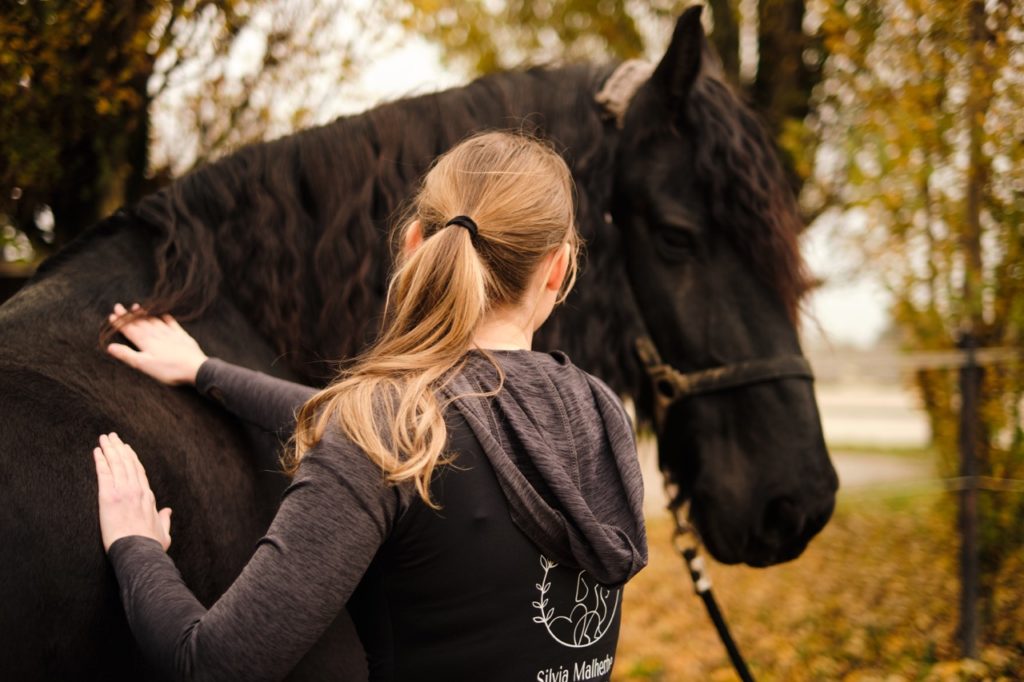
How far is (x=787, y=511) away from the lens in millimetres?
2324

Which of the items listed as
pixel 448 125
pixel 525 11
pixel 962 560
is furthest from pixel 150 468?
pixel 525 11

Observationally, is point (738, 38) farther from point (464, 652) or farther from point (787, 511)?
point (464, 652)

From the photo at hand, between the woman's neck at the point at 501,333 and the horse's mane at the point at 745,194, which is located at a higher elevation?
the woman's neck at the point at 501,333

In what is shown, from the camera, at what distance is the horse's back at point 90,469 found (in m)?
1.36

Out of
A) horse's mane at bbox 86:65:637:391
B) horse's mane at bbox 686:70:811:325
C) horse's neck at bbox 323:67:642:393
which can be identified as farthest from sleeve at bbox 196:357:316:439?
horse's mane at bbox 686:70:811:325

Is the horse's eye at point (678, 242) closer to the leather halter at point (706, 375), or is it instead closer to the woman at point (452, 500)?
the leather halter at point (706, 375)

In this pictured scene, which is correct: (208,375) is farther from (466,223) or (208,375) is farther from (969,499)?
(969,499)

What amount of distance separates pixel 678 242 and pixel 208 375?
136 centimetres

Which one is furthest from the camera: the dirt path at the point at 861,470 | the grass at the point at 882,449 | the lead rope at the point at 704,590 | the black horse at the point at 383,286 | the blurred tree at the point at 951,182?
the grass at the point at 882,449

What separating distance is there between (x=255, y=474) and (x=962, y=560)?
135 inches

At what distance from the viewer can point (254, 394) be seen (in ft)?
5.68

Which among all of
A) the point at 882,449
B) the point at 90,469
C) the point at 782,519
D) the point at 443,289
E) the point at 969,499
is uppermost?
the point at 443,289

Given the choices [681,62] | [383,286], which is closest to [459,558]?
[383,286]

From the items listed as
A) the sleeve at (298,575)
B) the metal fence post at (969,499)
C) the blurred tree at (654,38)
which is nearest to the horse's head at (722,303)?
the sleeve at (298,575)
